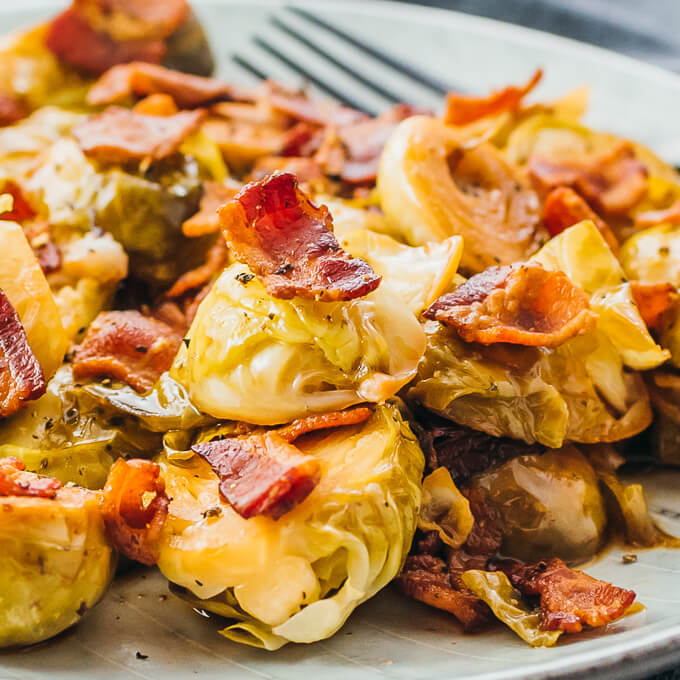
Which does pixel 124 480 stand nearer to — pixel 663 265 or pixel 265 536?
pixel 265 536

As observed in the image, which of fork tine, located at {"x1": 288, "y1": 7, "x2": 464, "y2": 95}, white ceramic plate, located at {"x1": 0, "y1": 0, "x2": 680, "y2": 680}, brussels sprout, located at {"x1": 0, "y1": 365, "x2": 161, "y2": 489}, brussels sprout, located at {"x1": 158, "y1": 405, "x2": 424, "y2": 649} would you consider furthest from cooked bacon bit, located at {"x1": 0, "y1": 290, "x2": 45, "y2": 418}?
fork tine, located at {"x1": 288, "y1": 7, "x2": 464, "y2": 95}

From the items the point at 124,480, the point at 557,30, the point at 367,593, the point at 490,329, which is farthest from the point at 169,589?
the point at 557,30

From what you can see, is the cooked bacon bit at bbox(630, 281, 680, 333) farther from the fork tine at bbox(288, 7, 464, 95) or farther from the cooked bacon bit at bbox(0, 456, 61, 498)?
the fork tine at bbox(288, 7, 464, 95)

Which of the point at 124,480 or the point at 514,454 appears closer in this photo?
the point at 124,480

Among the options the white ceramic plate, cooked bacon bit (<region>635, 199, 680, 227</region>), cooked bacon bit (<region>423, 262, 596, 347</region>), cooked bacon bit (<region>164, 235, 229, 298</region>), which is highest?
cooked bacon bit (<region>635, 199, 680, 227</region>)

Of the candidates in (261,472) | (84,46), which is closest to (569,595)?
(261,472)
